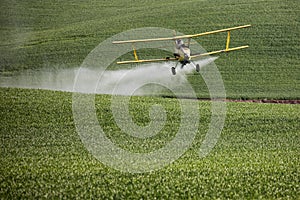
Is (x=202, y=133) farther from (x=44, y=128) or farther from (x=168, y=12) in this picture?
(x=168, y=12)

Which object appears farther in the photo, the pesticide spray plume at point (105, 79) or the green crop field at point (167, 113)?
the pesticide spray plume at point (105, 79)

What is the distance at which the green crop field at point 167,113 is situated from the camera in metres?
15.3

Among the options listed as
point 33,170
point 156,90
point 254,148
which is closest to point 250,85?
point 156,90

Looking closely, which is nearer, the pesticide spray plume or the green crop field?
the green crop field

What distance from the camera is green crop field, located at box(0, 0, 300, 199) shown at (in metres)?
15.3

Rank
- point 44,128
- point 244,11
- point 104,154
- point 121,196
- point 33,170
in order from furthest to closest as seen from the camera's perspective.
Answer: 1. point 244,11
2. point 44,128
3. point 104,154
4. point 33,170
5. point 121,196

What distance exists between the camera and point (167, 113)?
26.1 metres

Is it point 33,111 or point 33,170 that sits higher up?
point 33,111

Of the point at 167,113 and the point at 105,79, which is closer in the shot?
the point at 167,113

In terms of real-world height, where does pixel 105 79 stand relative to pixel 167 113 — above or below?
above

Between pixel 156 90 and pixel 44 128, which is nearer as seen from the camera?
pixel 44 128

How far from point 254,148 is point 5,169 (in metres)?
11.4

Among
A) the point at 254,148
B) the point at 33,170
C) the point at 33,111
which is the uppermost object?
the point at 33,111

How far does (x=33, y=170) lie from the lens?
1612cm
